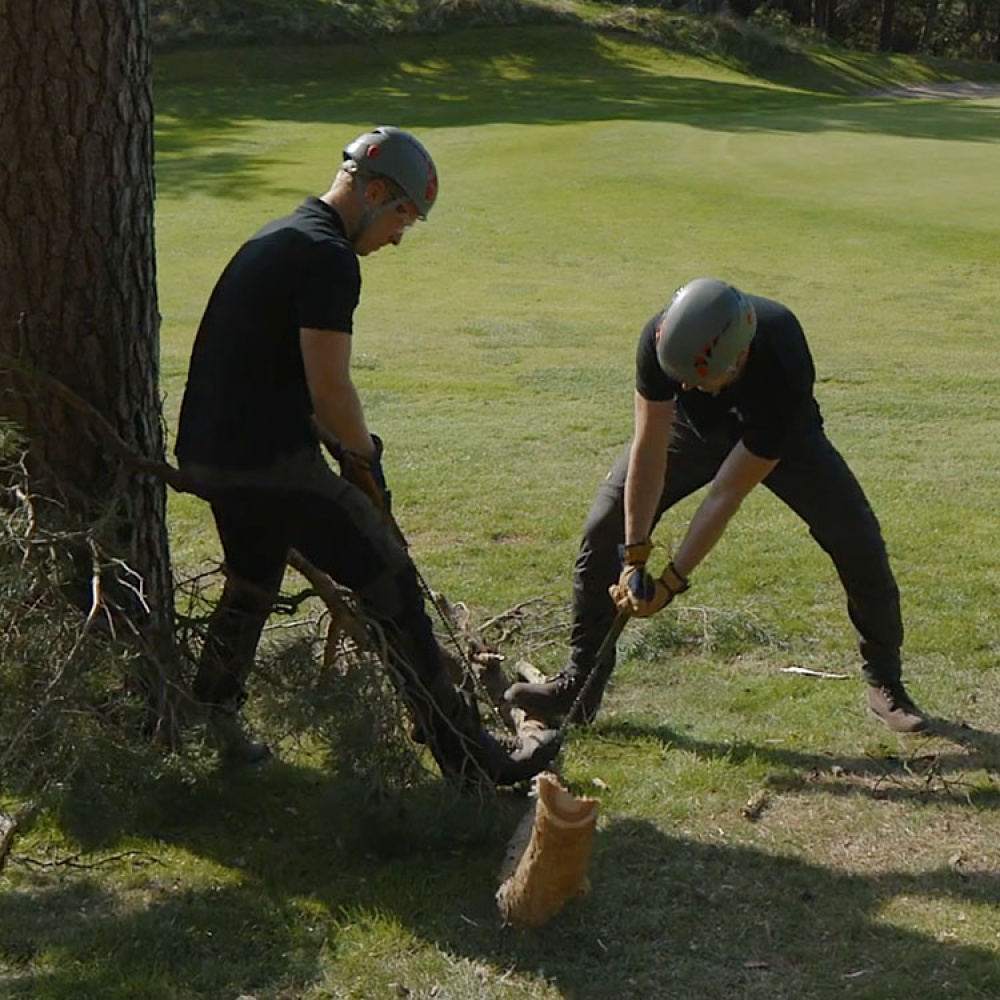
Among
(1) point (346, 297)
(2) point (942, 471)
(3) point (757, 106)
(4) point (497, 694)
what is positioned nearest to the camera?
(1) point (346, 297)

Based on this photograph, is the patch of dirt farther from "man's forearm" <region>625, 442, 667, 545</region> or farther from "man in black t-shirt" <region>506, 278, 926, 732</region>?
"man's forearm" <region>625, 442, 667, 545</region>

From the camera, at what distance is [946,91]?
131ft

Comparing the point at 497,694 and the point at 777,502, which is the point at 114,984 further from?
the point at 777,502

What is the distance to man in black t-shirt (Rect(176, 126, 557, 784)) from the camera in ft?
13.7

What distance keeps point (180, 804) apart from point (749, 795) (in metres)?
1.80

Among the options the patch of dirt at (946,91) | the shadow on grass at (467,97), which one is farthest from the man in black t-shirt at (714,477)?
the patch of dirt at (946,91)

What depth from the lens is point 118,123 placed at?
455 centimetres

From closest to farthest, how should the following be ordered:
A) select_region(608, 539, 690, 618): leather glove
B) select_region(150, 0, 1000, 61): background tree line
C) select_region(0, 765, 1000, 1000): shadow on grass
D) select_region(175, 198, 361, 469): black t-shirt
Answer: select_region(0, 765, 1000, 1000): shadow on grass → select_region(175, 198, 361, 469): black t-shirt → select_region(608, 539, 690, 618): leather glove → select_region(150, 0, 1000, 61): background tree line

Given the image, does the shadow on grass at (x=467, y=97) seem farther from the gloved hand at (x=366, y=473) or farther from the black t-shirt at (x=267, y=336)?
the black t-shirt at (x=267, y=336)

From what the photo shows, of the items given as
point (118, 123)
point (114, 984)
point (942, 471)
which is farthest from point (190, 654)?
point (942, 471)

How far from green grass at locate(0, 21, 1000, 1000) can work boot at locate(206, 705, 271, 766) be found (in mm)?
76

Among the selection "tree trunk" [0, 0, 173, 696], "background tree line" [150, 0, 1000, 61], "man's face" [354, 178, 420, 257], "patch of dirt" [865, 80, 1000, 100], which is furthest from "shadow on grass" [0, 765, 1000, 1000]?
"patch of dirt" [865, 80, 1000, 100]

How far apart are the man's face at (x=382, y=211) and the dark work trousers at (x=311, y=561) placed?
0.63 metres

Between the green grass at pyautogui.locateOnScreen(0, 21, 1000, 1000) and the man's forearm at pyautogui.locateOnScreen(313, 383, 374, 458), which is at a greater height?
the man's forearm at pyautogui.locateOnScreen(313, 383, 374, 458)
